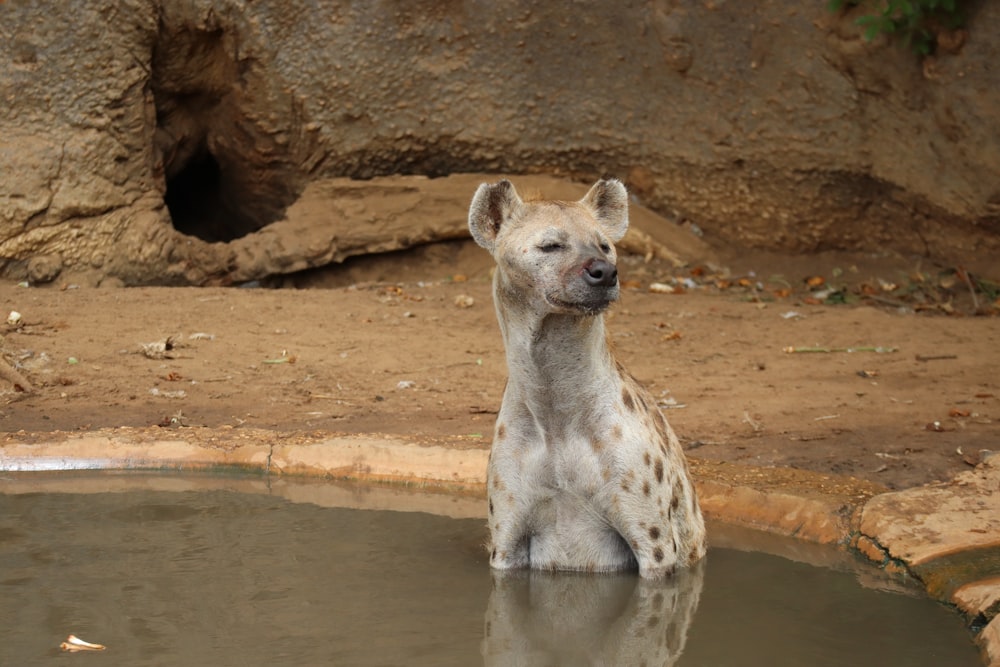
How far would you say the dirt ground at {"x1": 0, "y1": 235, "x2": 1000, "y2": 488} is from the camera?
6555 millimetres

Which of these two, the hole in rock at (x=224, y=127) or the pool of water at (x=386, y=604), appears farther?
the hole in rock at (x=224, y=127)

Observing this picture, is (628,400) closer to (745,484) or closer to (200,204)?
(745,484)

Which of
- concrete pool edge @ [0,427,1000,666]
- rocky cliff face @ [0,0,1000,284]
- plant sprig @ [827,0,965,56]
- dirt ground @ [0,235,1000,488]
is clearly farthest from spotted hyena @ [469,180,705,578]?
rocky cliff face @ [0,0,1000,284]

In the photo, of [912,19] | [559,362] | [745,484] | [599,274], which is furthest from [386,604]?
[912,19]

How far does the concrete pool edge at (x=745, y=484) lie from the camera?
4.56 metres

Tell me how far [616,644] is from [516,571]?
69 cm

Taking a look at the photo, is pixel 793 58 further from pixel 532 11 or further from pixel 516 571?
pixel 516 571

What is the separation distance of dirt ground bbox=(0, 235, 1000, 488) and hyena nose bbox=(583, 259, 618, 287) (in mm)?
2123

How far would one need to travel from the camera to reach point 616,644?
4.16 metres

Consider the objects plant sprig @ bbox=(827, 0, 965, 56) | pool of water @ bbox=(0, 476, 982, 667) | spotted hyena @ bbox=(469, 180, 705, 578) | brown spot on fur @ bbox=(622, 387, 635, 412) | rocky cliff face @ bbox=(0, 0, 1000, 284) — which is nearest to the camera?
pool of water @ bbox=(0, 476, 982, 667)

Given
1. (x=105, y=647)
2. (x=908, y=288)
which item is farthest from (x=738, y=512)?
(x=908, y=288)

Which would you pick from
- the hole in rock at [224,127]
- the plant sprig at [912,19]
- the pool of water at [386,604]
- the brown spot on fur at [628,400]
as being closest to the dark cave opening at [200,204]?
the hole in rock at [224,127]

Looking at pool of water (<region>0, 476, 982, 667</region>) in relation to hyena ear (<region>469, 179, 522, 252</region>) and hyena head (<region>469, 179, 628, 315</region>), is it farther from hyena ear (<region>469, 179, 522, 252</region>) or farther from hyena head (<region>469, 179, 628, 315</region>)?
hyena ear (<region>469, 179, 522, 252</region>)

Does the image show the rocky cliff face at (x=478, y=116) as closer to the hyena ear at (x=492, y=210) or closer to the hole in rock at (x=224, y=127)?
the hole in rock at (x=224, y=127)
